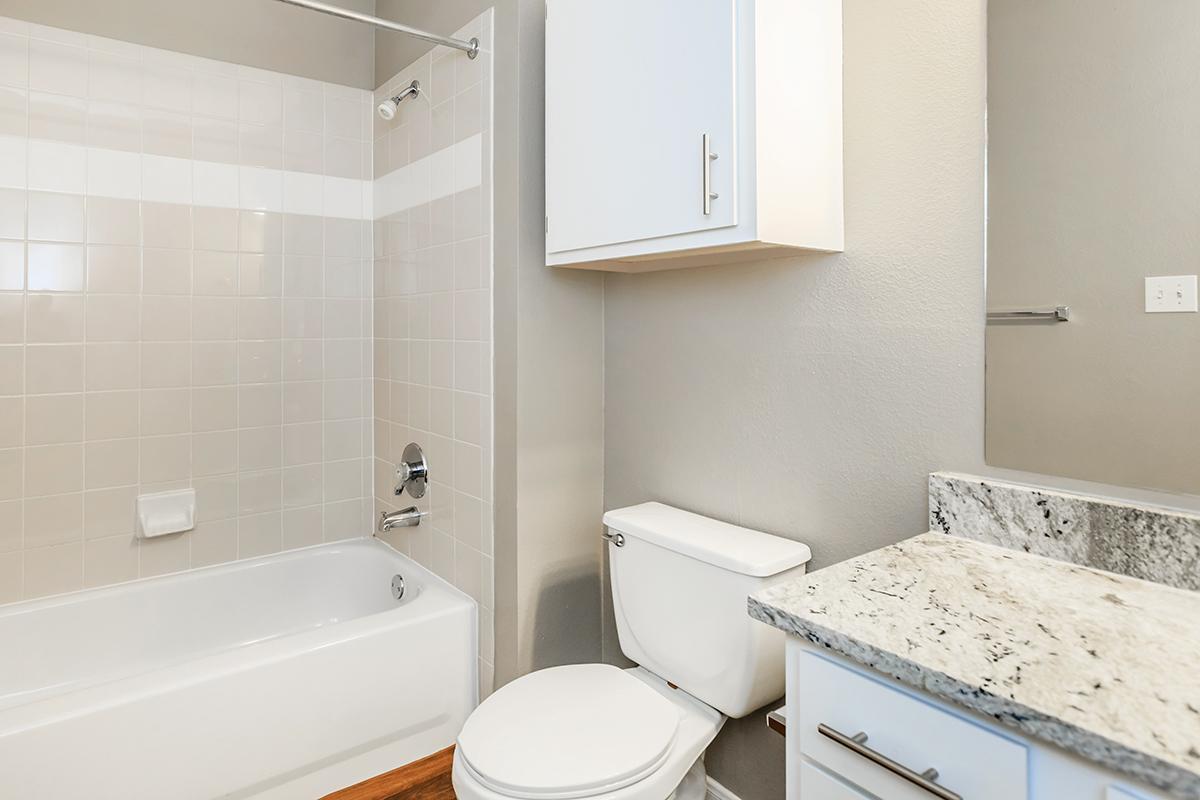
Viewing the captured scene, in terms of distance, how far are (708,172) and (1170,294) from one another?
2.34ft

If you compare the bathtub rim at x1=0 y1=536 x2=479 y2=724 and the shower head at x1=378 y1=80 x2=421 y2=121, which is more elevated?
the shower head at x1=378 y1=80 x2=421 y2=121

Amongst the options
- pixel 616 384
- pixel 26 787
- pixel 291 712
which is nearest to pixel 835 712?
pixel 616 384

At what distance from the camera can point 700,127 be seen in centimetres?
122

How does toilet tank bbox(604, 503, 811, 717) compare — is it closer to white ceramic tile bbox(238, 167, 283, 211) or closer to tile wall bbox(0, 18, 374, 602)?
tile wall bbox(0, 18, 374, 602)

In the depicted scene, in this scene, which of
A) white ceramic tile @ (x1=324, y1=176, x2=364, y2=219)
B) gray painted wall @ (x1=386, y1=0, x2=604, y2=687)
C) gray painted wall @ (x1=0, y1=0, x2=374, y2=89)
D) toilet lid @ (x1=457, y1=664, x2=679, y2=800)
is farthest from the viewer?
white ceramic tile @ (x1=324, y1=176, x2=364, y2=219)

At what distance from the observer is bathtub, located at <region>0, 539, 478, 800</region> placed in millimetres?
1382

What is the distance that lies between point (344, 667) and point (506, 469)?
2.06 feet

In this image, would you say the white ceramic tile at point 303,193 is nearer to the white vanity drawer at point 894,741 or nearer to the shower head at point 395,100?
the shower head at point 395,100

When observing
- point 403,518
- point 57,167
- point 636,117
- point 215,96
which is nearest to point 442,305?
point 403,518

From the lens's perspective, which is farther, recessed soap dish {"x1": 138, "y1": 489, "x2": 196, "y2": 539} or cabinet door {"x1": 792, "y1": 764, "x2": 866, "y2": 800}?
recessed soap dish {"x1": 138, "y1": 489, "x2": 196, "y2": 539}

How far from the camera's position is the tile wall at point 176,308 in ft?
6.42

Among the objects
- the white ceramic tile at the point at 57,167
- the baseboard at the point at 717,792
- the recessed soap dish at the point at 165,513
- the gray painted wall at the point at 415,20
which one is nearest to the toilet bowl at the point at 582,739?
the baseboard at the point at 717,792

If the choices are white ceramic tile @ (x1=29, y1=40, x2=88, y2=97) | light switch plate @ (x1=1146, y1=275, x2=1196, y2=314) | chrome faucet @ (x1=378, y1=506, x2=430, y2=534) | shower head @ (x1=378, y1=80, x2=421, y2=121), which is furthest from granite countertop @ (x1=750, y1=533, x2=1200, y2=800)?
white ceramic tile @ (x1=29, y1=40, x2=88, y2=97)

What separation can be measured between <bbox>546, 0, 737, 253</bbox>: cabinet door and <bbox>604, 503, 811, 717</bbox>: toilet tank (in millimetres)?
642
